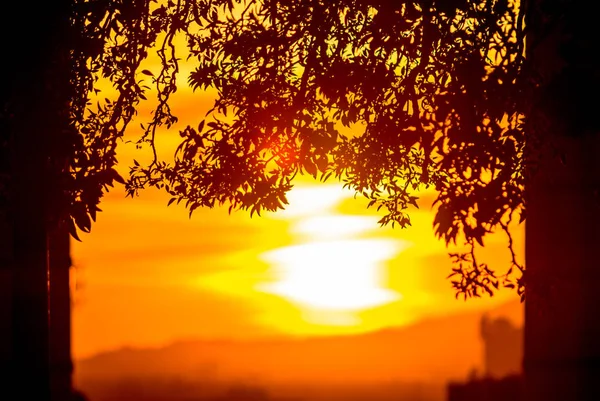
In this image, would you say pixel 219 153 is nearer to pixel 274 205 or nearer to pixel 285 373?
pixel 274 205

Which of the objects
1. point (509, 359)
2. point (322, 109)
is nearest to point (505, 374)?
point (509, 359)

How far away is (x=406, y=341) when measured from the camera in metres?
23.4

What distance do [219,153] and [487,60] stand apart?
3.81 meters
